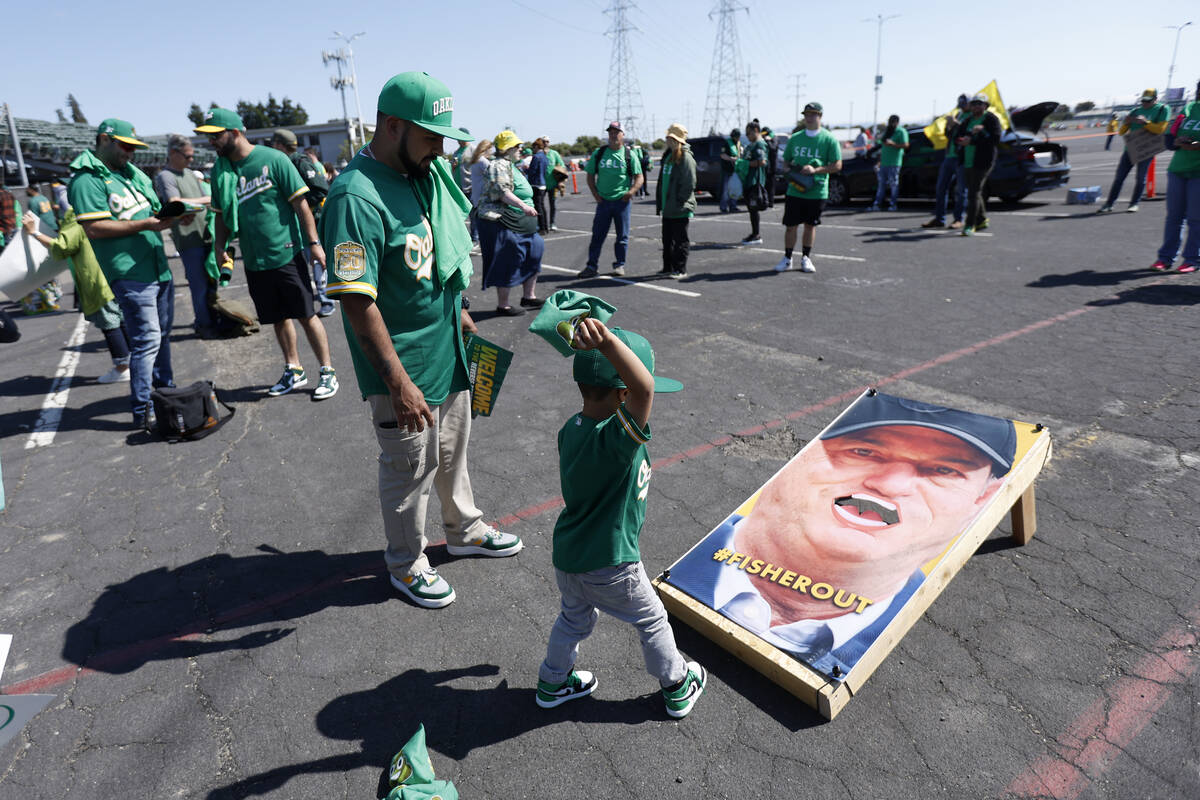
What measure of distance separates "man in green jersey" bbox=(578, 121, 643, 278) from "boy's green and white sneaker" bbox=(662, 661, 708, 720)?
769cm

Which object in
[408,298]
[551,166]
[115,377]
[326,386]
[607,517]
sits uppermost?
[551,166]

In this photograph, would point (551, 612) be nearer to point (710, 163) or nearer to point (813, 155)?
point (813, 155)

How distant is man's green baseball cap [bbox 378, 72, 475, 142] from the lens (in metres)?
2.58

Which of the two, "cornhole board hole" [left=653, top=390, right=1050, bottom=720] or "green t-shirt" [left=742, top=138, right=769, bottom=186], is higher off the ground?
"green t-shirt" [left=742, top=138, right=769, bottom=186]

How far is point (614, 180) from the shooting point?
9.39 m

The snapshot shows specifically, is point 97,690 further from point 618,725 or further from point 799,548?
point 799,548

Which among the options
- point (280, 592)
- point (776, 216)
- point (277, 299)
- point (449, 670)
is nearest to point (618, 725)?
point (449, 670)

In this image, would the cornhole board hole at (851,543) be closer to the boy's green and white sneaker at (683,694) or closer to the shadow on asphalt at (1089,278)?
the boy's green and white sneaker at (683,694)

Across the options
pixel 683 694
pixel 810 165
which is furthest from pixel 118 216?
pixel 810 165

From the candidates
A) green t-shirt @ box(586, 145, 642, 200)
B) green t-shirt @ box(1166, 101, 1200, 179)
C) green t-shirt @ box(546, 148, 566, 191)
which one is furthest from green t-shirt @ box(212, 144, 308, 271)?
green t-shirt @ box(546, 148, 566, 191)

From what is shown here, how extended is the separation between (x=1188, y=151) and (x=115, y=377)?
12.1 metres

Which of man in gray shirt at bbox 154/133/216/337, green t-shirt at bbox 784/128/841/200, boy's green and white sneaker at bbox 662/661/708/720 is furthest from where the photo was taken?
green t-shirt at bbox 784/128/841/200

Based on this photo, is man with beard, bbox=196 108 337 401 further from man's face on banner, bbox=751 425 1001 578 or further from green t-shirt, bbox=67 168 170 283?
man's face on banner, bbox=751 425 1001 578

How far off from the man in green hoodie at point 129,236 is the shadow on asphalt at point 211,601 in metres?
2.48
